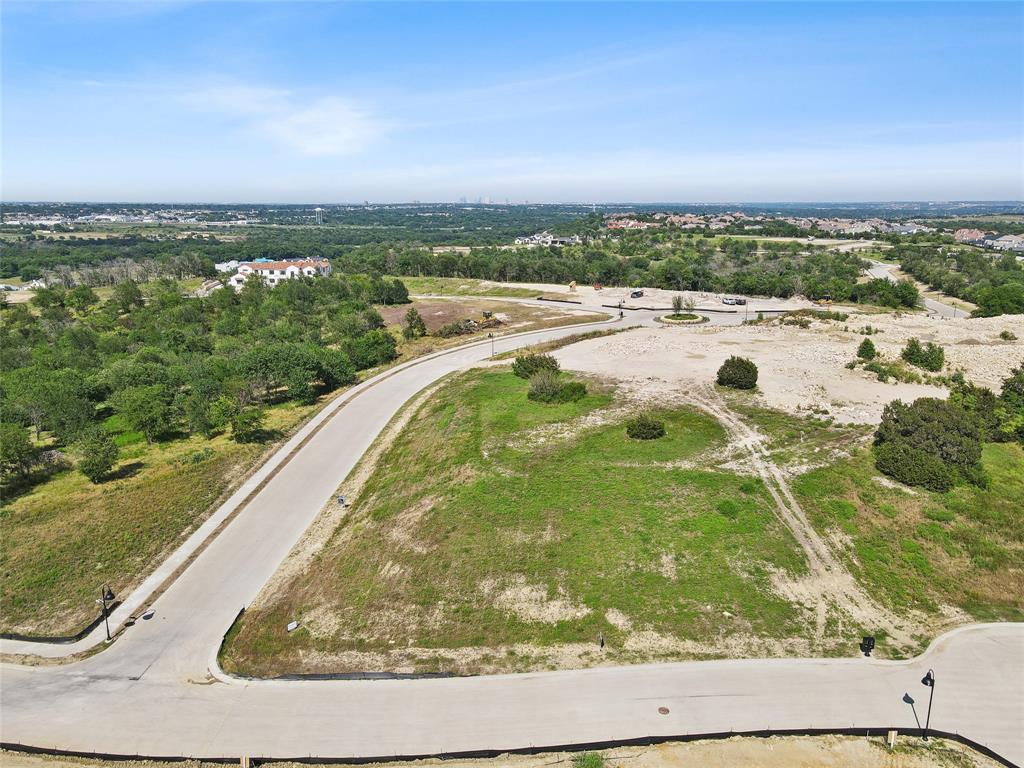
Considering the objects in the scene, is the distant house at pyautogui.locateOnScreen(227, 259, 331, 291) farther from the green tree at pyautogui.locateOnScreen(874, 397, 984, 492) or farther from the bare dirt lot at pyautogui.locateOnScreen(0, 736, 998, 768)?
the bare dirt lot at pyautogui.locateOnScreen(0, 736, 998, 768)

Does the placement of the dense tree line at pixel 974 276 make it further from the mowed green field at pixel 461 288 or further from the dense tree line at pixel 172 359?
the dense tree line at pixel 172 359

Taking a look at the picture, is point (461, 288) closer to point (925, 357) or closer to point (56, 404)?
point (56, 404)

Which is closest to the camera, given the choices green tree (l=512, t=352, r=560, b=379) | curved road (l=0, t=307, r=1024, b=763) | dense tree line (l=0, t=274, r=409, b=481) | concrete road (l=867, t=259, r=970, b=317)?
curved road (l=0, t=307, r=1024, b=763)

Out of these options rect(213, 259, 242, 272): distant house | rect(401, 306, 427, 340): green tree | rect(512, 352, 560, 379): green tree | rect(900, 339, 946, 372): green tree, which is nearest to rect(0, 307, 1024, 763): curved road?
rect(512, 352, 560, 379): green tree

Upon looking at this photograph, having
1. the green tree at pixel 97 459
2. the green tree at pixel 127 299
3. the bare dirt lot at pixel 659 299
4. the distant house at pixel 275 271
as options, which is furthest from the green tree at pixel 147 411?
the distant house at pixel 275 271

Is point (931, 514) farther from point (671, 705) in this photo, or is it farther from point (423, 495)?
point (423, 495)

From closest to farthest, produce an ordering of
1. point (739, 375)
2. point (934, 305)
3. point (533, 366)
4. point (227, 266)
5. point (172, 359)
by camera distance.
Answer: point (739, 375) < point (533, 366) < point (172, 359) < point (934, 305) < point (227, 266)

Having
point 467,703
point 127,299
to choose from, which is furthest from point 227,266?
point 467,703
